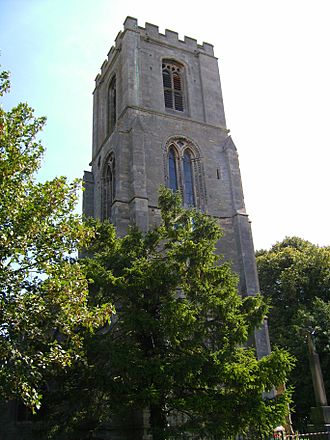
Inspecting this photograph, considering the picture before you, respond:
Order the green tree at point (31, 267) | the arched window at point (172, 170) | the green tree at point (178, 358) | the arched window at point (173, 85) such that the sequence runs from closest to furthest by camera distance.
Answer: the green tree at point (31, 267) → the green tree at point (178, 358) → the arched window at point (172, 170) → the arched window at point (173, 85)

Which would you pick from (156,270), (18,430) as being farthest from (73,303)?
(18,430)

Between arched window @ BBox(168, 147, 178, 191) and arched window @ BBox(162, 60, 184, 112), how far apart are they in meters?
3.63

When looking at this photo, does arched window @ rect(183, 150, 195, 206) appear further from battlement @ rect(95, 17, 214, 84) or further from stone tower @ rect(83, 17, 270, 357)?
battlement @ rect(95, 17, 214, 84)

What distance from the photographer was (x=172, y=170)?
22.8m

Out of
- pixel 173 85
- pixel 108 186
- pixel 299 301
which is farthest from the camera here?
pixel 299 301

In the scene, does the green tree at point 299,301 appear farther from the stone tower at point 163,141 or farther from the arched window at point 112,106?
the arched window at point 112,106

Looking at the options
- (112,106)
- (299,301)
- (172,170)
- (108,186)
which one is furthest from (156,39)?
(299,301)

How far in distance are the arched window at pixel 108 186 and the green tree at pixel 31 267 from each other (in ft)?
45.9

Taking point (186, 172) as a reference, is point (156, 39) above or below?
above

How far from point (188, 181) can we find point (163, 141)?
2423 millimetres

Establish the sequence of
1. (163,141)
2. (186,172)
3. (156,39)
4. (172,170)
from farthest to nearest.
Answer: (156,39), (186,172), (163,141), (172,170)

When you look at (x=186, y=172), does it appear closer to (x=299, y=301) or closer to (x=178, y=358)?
(x=299, y=301)

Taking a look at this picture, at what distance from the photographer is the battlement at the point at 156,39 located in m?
26.6

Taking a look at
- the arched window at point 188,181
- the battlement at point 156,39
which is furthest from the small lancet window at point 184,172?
the battlement at point 156,39
